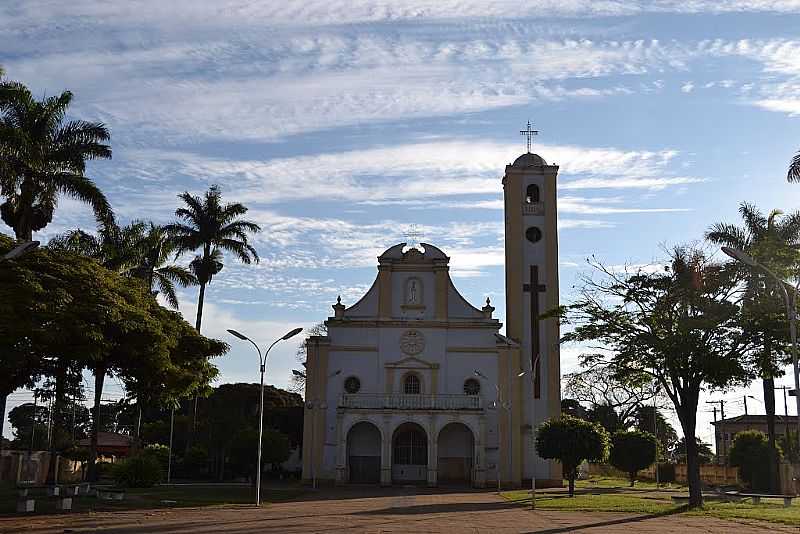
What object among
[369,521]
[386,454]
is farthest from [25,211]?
[386,454]

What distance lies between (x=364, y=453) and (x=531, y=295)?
13305mm

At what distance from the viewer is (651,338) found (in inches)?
1163

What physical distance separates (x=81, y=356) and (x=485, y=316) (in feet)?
97.3

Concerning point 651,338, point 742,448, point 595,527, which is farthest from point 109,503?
Result: point 742,448

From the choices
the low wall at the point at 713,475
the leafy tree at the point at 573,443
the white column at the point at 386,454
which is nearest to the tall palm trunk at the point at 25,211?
the leafy tree at the point at 573,443

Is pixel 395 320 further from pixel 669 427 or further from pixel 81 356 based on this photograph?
pixel 669 427

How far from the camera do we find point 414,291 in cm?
5212

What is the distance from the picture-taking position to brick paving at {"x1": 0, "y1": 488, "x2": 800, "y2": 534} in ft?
68.5

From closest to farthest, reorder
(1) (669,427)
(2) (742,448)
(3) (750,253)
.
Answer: (3) (750,253) < (2) (742,448) < (1) (669,427)

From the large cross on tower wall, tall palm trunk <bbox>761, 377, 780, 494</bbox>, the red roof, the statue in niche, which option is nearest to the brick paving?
tall palm trunk <bbox>761, 377, 780, 494</bbox>

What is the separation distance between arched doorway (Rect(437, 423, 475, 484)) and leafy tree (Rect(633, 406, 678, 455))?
27.2 meters

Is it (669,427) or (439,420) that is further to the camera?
(669,427)

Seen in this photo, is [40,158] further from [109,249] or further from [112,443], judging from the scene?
[112,443]

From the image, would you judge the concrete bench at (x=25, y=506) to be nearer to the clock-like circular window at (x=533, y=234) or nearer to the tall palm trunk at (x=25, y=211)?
the tall palm trunk at (x=25, y=211)
